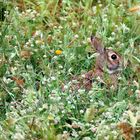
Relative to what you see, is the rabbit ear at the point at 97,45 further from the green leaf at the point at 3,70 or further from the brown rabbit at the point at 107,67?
the green leaf at the point at 3,70

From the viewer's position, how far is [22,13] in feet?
17.8

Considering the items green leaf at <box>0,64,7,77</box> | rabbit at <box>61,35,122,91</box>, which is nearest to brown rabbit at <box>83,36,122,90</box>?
rabbit at <box>61,35,122,91</box>

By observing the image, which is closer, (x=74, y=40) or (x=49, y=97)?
(x=49, y=97)

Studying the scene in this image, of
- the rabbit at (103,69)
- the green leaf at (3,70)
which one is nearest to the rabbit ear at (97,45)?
the rabbit at (103,69)

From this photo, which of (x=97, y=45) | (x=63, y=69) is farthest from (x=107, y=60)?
(x=63, y=69)

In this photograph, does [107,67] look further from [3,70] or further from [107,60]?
[3,70]

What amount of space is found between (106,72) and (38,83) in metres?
0.48

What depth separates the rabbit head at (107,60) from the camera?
15.2 feet

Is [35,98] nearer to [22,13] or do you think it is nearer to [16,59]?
[16,59]

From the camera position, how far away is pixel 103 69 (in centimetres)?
466

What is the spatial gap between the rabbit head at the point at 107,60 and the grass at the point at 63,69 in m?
0.07

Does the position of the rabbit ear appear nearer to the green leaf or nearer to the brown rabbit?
the brown rabbit

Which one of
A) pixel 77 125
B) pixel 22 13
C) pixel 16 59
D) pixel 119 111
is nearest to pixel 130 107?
pixel 119 111

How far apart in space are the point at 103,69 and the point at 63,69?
0.30 meters
